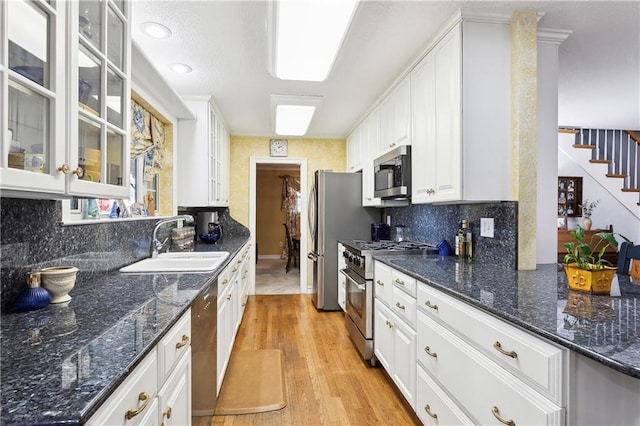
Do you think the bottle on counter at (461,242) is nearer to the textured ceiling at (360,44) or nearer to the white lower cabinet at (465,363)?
the white lower cabinet at (465,363)

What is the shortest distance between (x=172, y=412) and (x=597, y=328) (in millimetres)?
1407

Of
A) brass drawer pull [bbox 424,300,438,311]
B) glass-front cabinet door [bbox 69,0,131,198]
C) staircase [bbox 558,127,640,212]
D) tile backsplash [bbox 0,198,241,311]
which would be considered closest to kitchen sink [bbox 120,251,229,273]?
tile backsplash [bbox 0,198,241,311]

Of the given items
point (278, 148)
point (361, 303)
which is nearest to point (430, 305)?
point (361, 303)

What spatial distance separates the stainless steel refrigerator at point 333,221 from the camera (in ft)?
13.5

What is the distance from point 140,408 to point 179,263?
1659 millimetres

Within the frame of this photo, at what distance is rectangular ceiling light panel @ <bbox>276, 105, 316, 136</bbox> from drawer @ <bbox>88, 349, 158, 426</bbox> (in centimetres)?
281

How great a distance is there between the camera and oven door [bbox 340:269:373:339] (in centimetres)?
273

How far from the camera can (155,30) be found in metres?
2.09

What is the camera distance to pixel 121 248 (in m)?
2.04

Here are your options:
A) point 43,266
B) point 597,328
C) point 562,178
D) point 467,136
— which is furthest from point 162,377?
point 562,178

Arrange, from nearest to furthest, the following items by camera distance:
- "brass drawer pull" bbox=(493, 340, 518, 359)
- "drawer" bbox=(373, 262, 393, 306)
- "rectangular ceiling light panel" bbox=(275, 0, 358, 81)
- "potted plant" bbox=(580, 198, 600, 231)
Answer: "brass drawer pull" bbox=(493, 340, 518, 359) < "rectangular ceiling light panel" bbox=(275, 0, 358, 81) < "drawer" bbox=(373, 262, 393, 306) < "potted plant" bbox=(580, 198, 600, 231)

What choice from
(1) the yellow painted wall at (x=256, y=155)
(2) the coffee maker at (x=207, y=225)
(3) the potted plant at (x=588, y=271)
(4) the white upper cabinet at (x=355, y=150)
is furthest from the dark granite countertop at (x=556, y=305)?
(1) the yellow painted wall at (x=256, y=155)

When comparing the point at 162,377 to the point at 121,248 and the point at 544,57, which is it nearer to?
the point at 121,248

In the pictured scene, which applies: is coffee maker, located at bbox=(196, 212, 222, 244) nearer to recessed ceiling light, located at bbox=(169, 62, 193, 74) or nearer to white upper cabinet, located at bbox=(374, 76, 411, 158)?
recessed ceiling light, located at bbox=(169, 62, 193, 74)
